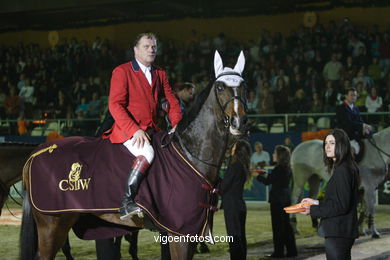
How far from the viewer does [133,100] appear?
5.38m

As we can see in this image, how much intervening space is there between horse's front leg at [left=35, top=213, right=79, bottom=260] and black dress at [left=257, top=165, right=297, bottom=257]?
3.52m

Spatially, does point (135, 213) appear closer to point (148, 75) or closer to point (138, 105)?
point (138, 105)

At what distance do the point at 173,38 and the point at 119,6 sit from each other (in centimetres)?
240

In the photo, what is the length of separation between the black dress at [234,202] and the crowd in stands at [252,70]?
5.88 metres

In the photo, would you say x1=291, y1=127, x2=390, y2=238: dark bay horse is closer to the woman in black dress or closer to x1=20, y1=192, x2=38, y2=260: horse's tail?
the woman in black dress

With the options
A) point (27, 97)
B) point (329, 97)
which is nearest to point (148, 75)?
point (329, 97)

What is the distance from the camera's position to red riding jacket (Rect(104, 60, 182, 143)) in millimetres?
5199

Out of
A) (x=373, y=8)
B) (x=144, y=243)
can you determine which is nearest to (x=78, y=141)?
(x=144, y=243)

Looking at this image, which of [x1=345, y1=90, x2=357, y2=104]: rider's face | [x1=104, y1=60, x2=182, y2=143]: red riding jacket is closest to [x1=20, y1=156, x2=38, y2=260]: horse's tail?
[x1=104, y1=60, x2=182, y2=143]: red riding jacket

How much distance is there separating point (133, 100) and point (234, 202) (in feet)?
8.59

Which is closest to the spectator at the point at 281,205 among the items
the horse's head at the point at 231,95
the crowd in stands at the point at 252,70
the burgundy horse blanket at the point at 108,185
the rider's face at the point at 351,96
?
the rider's face at the point at 351,96

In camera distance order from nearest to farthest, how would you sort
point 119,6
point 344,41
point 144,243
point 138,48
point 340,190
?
point 340,190, point 138,48, point 144,243, point 344,41, point 119,6

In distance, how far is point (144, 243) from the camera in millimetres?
9484

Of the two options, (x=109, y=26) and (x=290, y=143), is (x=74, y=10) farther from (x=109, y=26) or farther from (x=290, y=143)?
(x=290, y=143)
